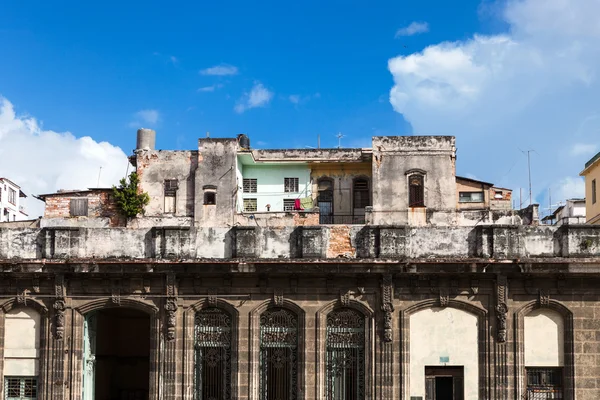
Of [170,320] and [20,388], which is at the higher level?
[170,320]

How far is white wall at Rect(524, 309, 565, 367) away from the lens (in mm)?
22766

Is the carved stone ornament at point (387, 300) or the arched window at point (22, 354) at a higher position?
the carved stone ornament at point (387, 300)

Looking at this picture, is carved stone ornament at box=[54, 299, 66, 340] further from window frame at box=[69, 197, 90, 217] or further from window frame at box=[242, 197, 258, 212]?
window frame at box=[242, 197, 258, 212]

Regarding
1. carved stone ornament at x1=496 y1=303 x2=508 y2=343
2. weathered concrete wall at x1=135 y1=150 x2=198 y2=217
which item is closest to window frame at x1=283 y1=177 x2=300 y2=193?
weathered concrete wall at x1=135 y1=150 x2=198 y2=217

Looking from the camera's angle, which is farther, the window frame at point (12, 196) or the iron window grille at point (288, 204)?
the window frame at point (12, 196)

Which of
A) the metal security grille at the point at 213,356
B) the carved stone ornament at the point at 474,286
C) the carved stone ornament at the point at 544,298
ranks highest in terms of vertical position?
the carved stone ornament at the point at 474,286

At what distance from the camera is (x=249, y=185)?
40.3 metres

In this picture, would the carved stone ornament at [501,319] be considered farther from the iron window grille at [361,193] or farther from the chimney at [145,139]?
the chimney at [145,139]

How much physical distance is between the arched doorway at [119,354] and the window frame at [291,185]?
12630 millimetres

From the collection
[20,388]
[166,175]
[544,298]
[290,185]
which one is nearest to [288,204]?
[290,185]

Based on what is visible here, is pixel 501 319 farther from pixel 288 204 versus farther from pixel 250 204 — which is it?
pixel 250 204

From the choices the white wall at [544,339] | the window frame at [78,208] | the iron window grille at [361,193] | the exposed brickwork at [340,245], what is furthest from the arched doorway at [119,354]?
the iron window grille at [361,193]

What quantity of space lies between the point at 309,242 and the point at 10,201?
47.1m

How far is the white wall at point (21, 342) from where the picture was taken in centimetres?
2378
